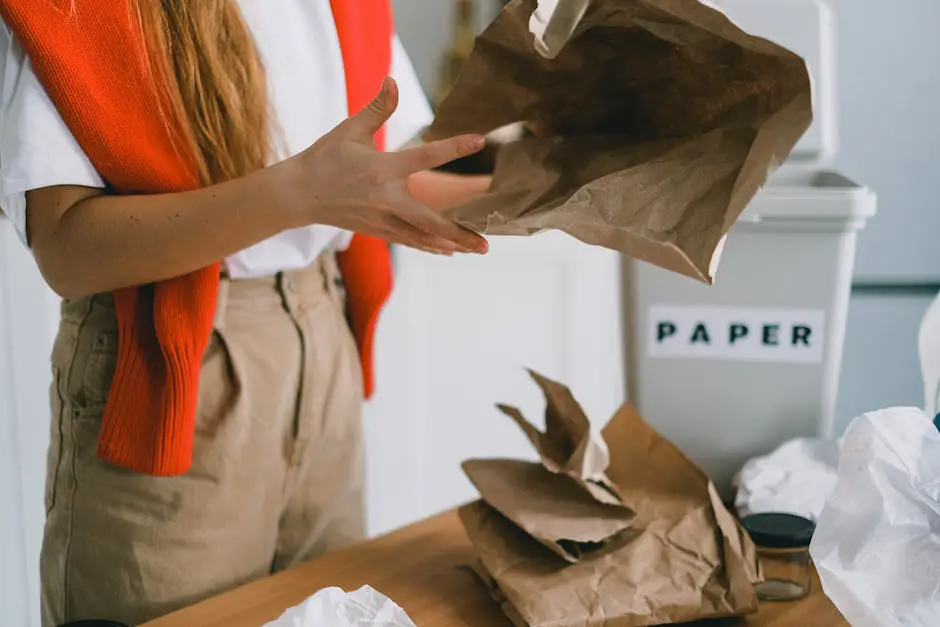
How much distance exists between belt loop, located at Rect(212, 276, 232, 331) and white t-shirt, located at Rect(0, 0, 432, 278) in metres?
0.01

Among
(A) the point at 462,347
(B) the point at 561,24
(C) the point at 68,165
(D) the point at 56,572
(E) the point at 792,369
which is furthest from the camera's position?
(A) the point at 462,347

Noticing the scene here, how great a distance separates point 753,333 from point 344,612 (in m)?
0.54

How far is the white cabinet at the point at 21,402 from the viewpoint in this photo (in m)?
1.45

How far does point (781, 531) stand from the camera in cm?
81

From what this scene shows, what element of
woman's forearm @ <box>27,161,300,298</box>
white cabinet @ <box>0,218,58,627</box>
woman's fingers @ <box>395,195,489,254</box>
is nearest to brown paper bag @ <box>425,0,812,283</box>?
woman's fingers @ <box>395,195,489,254</box>

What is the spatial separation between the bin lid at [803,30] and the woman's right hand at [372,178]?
0.54 meters

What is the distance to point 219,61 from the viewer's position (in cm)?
80

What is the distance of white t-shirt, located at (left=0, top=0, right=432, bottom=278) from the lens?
74 cm

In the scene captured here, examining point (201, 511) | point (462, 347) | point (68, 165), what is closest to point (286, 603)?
point (201, 511)

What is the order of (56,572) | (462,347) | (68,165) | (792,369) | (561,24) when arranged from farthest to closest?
(462,347) → (792,369) → (56,572) → (68,165) → (561,24)

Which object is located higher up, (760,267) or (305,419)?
(760,267)

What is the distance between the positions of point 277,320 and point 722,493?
502mm

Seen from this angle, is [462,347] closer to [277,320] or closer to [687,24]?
[277,320]

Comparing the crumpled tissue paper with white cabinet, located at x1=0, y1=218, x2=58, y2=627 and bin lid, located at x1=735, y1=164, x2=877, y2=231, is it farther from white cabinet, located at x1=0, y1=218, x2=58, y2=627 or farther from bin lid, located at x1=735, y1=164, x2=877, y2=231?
white cabinet, located at x1=0, y1=218, x2=58, y2=627
